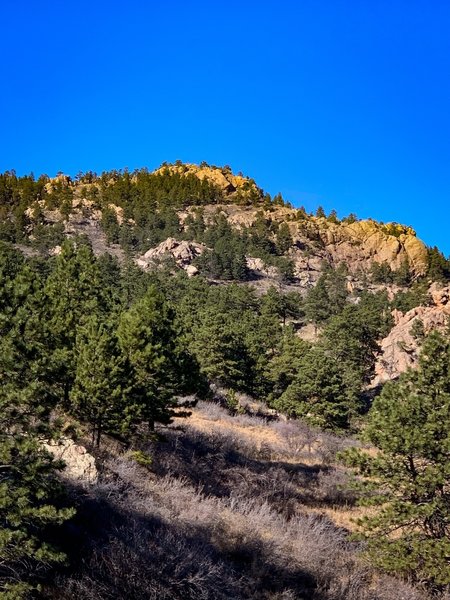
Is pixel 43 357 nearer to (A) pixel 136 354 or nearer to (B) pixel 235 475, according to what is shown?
(A) pixel 136 354

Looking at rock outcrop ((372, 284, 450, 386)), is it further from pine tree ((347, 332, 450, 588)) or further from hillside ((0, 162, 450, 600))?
pine tree ((347, 332, 450, 588))

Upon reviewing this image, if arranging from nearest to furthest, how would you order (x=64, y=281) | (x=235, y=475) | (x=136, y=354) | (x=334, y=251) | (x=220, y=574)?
1. (x=220, y=574)
2. (x=136, y=354)
3. (x=235, y=475)
4. (x=64, y=281)
5. (x=334, y=251)

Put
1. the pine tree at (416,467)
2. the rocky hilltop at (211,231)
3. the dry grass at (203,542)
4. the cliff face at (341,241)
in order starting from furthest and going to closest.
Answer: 1. the cliff face at (341,241)
2. the rocky hilltop at (211,231)
3. the pine tree at (416,467)
4. the dry grass at (203,542)

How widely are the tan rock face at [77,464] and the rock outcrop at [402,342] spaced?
40477mm

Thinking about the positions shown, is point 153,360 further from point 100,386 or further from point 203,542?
point 203,542

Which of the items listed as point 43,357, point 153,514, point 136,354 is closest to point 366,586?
point 153,514

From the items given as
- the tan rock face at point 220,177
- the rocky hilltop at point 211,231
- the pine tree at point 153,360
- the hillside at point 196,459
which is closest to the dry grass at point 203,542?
the hillside at point 196,459

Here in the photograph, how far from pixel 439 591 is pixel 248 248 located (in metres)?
91.6

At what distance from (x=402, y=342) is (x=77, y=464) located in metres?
46.4

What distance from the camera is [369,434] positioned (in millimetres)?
11195

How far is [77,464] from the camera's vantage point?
40.4 feet

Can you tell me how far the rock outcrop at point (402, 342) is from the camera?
51.0 metres

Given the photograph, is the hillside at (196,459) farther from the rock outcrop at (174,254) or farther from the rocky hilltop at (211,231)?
the rock outcrop at (174,254)

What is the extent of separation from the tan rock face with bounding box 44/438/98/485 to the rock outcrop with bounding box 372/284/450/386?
133ft
